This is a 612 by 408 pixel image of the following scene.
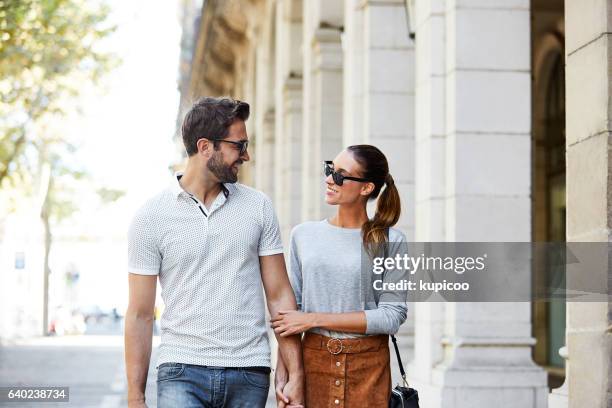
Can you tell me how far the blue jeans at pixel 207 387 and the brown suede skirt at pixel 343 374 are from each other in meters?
0.25

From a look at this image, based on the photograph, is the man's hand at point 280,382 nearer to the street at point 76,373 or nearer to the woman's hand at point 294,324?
the woman's hand at point 294,324

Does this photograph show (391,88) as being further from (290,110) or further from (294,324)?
(290,110)

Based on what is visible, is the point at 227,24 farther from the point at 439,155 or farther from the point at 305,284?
the point at 305,284

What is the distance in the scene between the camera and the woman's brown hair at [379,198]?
452 cm

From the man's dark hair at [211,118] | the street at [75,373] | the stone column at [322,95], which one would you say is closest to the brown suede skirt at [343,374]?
the man's dark hair at [211,118]

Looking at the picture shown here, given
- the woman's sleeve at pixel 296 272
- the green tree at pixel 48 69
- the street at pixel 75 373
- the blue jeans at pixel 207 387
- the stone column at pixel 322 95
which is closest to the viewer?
the blue jeans at pixel 207 387

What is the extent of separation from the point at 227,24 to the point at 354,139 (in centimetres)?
1978

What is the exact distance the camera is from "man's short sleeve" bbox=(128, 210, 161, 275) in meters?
4.41

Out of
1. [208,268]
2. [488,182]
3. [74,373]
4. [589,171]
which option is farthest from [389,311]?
[74,373]

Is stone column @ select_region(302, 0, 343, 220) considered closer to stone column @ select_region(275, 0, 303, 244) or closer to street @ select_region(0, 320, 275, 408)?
street @ select_region(0, 320, 275, 408)

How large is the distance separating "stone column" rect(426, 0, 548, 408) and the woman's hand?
483cm

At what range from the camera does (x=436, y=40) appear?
31.8 feet

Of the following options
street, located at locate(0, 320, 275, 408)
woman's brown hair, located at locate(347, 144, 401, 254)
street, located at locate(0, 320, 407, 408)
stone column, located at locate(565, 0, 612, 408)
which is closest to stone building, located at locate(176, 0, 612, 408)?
stone column, located at locate(565, 0, 612, 408)

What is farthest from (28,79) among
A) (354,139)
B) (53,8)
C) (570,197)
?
(570,197)
